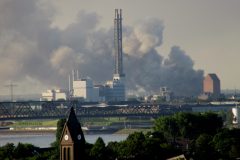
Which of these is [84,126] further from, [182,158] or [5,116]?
[182,158]

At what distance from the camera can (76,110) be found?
592 ft

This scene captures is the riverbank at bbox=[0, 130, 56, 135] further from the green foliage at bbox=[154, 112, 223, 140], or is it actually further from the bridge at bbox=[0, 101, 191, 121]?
the green foliage at bbox=[154, 112, 223, 140]

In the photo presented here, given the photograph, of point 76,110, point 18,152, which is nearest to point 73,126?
point 18,152

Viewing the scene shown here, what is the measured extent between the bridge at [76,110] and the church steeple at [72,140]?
12642 cm

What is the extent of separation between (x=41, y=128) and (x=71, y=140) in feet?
414

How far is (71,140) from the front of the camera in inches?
1478

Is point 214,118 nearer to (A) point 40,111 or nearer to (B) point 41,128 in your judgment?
(B) point 41,128

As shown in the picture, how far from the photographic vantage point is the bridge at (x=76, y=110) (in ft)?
561

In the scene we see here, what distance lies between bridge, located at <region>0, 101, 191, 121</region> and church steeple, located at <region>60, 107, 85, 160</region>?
126 m

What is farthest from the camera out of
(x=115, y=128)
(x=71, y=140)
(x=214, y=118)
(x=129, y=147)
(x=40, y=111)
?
(x=40, y=111)

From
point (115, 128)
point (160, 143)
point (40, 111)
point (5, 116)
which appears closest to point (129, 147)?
point (160, 143)

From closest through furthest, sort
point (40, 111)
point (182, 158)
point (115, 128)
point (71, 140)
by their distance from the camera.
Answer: point (71, 140), point (182, 158), point (115, 128), point (40, 111)

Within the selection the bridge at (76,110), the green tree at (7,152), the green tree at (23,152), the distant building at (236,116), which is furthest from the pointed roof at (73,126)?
the bridge at (76,110)

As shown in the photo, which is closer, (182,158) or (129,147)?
(182,158)
